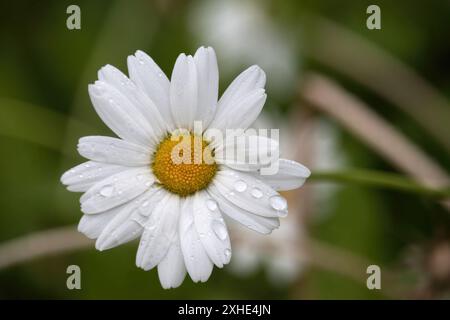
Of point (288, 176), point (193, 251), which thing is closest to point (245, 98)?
point (288, 176)

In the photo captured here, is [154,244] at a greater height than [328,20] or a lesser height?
lesser

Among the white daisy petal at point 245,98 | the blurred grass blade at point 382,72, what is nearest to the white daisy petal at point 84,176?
the white daisy petal at point 245,98

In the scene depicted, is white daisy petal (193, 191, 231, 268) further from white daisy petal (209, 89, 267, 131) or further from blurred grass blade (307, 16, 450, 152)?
blurred grass blade (307, 16, 450, 152)

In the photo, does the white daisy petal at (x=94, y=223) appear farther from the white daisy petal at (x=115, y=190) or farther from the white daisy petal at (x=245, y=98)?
the white daisy petal at (x=245, y=98)
